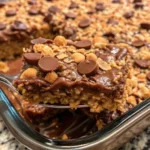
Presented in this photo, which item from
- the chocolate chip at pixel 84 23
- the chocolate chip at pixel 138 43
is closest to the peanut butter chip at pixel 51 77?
the chocolate chip at pixel 138 43

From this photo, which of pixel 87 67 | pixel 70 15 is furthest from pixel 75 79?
pixel 70 15

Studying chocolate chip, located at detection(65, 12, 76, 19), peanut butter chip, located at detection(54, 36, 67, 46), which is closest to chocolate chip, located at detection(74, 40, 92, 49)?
peanut butter chip, located at detection(54, 36, 67, 46)

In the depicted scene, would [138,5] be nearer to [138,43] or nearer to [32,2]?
[138,43]

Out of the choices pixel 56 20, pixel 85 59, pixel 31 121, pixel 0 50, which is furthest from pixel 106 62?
pixel 0 50

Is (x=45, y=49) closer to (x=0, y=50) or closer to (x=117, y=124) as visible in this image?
(x=117, y=124)

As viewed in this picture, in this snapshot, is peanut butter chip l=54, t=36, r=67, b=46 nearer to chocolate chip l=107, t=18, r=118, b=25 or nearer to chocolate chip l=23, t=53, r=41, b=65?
chocolate chip l=23, t=53, r=41, b=65

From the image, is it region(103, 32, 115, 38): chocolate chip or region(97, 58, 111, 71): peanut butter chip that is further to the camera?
region(103, 32, 115, 38): chocolate chip
